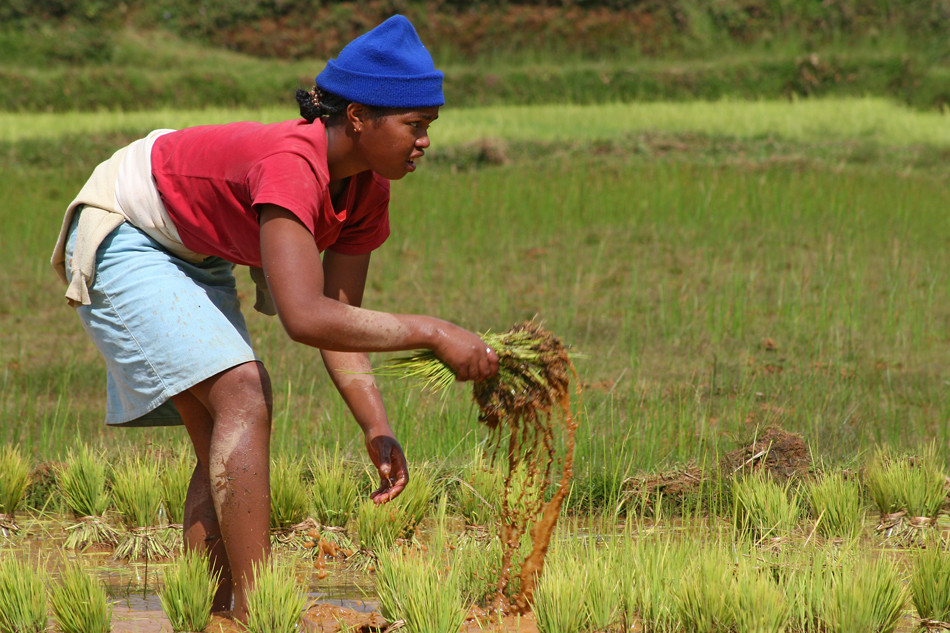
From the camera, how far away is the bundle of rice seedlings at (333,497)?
391 cm

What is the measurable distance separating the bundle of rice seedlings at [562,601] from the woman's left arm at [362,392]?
18.1 inches

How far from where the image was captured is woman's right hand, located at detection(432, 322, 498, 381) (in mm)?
2502

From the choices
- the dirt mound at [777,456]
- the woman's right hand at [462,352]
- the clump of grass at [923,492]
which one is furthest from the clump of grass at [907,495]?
the woman's right hand at [462,352]

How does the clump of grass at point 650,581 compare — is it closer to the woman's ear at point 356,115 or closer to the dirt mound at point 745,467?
the dirt mound at point 745,467

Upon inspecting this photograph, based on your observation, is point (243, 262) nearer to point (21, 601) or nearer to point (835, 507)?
point (21, 601)

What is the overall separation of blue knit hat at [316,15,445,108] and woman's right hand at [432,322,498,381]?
1.79 feet

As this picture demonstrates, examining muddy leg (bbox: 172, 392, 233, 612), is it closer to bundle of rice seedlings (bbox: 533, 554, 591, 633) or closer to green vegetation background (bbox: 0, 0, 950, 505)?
bundle of rice seedlings (bbox: 533, 554, 591, 633)

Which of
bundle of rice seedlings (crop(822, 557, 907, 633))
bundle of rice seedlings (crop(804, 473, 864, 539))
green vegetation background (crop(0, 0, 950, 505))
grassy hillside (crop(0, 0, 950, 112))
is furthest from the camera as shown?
grassy hillside (crop(0, 0, 950, 112))

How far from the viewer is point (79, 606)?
2.88 metres

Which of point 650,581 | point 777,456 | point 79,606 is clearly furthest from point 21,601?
point 777,456

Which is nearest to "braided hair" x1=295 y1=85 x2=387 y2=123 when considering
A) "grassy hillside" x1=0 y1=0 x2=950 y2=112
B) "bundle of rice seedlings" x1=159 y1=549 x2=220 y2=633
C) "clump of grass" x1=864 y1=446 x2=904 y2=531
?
"bundle of rice seedlings" x1=159 y1=549 x2=220 y2=633

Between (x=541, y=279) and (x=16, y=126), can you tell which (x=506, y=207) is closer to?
(x=541, y=279)

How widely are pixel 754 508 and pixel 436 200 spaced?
6.54 meters

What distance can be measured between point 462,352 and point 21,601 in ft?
4.49
